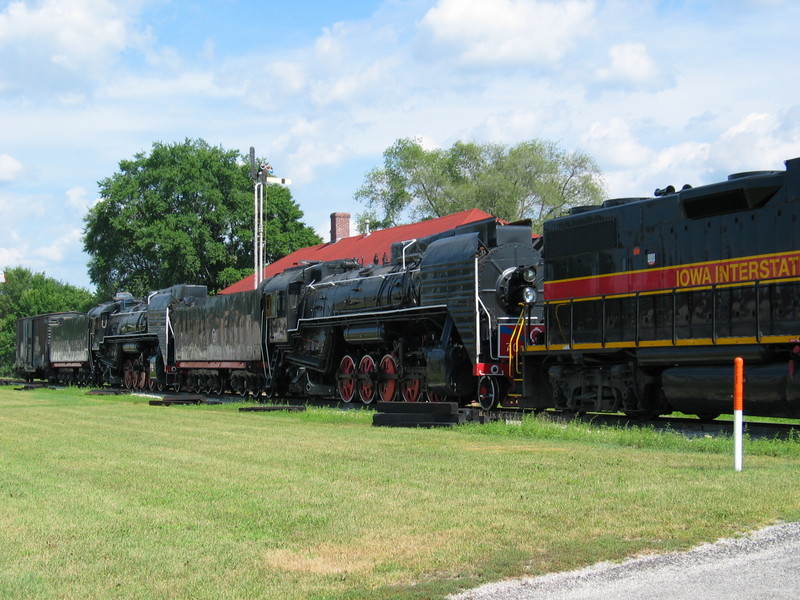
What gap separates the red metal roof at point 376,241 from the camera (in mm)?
42969

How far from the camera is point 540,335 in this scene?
704 inches

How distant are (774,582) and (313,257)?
170 feet

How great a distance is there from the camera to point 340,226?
2351 inches

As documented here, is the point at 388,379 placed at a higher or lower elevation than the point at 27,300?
lower

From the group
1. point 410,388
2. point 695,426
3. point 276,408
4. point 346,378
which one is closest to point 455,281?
point 410,388

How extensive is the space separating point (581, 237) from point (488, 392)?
13.4 ft

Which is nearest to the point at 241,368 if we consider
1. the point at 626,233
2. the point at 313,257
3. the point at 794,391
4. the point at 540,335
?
the point at 540,335

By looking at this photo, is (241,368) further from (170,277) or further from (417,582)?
(170,277)

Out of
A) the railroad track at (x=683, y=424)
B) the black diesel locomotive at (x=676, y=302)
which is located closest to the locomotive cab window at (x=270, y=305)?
the black diesel locomotive at (x=676, y=302)

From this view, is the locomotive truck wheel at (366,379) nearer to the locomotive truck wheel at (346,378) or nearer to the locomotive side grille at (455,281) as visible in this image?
the locomotive truck wheel at (346,378)

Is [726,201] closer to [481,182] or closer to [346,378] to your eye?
[346,378]

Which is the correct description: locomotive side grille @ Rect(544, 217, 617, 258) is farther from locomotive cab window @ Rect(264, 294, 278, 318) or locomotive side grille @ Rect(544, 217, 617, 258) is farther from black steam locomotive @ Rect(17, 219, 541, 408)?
locomotive cab window @ Rect(264, 294, 278, 318)

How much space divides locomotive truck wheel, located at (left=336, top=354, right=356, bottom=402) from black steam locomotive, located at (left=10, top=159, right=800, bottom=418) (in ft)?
0.18

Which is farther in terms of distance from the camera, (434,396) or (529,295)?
(434,396)
